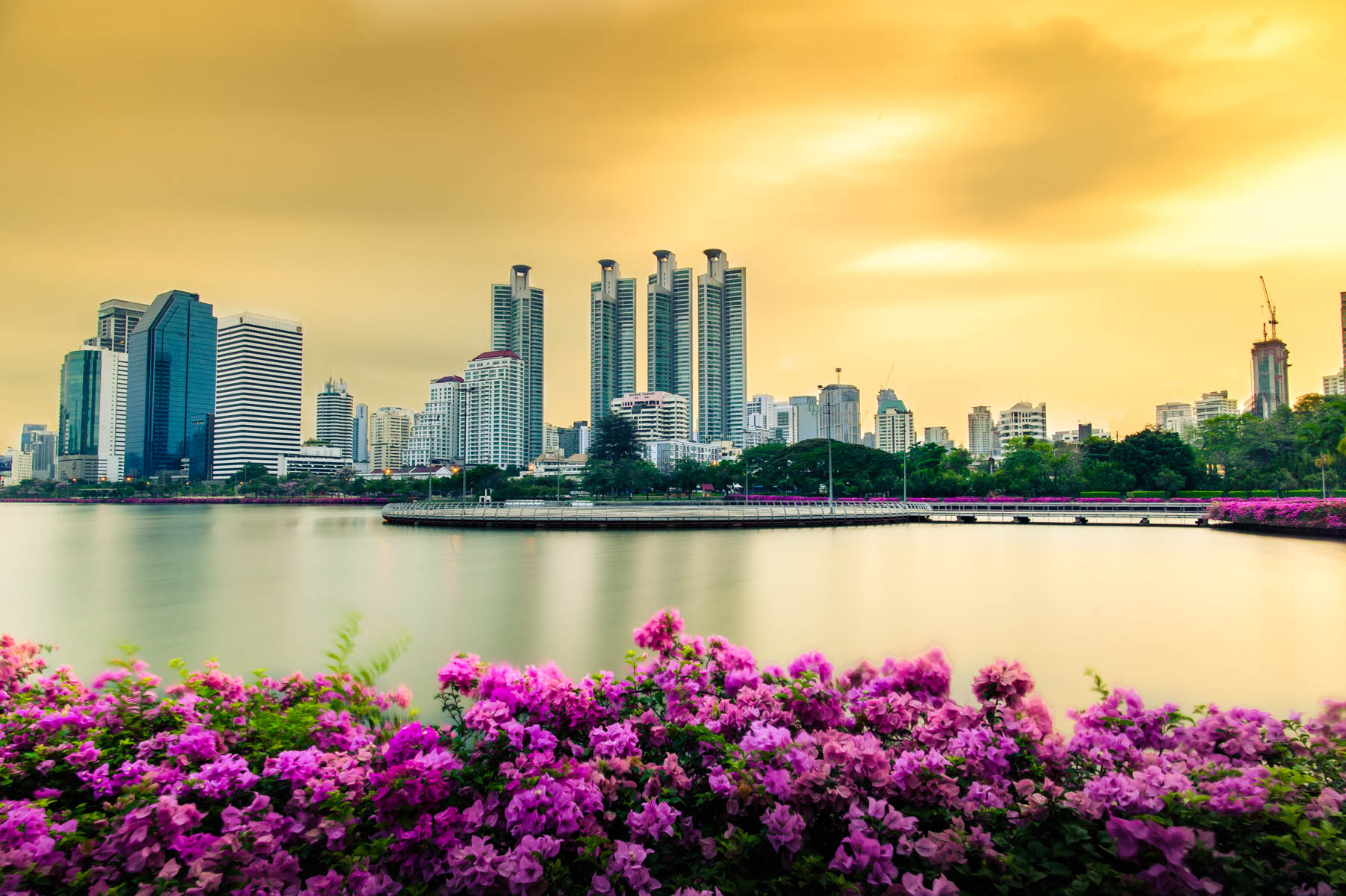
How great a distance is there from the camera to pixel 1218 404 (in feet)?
388

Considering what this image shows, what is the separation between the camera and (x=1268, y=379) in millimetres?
89000

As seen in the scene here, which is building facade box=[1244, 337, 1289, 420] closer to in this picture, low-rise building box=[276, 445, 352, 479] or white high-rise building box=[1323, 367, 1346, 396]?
white high-rise building box=[1323, 367, 1346, 396]

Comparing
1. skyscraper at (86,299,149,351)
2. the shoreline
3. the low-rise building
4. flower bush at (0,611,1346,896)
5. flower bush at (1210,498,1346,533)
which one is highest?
skyscraper at (86,299,149,351)

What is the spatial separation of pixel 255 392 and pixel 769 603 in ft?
373

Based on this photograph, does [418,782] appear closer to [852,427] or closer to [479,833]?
[479,833]

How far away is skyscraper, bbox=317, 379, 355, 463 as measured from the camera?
177 meters

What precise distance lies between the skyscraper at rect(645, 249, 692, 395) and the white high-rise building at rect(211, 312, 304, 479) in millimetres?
58329

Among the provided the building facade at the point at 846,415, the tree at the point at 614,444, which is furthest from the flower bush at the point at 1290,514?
the building facade at the point at 846,415

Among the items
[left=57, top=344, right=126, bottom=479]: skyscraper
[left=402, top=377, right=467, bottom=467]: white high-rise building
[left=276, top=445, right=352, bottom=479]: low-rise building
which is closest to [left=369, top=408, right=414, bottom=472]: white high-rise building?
[left=402, top=377, right=467, bottom=467]: white high-rise building

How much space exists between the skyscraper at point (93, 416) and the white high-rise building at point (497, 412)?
5074 centimetres

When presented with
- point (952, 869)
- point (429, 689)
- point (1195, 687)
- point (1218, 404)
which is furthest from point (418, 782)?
point (1218, 404)

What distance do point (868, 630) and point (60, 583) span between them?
18391mm

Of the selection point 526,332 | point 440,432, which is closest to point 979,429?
point 526,332

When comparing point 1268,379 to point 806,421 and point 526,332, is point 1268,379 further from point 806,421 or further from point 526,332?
point 526,332
